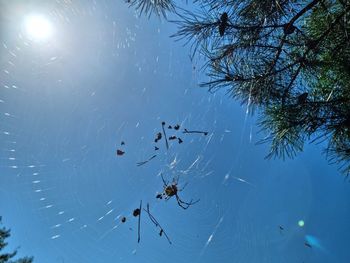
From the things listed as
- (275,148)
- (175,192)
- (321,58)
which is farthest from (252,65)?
(175,192)

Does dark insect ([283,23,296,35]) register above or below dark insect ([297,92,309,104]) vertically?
above

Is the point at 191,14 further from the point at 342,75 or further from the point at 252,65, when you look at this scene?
the point at 342,75

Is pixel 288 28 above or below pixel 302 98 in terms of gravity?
above

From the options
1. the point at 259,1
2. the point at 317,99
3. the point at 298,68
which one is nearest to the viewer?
the point at 259,1

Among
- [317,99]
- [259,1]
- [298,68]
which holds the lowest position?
[317,99]

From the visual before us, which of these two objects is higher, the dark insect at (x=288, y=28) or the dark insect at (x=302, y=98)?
the dark insect at (x=288, y=28)

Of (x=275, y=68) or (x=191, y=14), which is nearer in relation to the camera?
(x=191, y=14)

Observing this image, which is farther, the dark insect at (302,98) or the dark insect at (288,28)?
the dark insect at (302,98)

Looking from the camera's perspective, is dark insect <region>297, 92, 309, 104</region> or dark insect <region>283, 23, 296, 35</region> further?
dark insect <region>297, 92, 309, 104</region>

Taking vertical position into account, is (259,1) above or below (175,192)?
above

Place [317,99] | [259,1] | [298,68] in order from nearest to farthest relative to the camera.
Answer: [259,1] → [298,68] → [317,99]

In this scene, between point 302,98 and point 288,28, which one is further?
point 302,98
